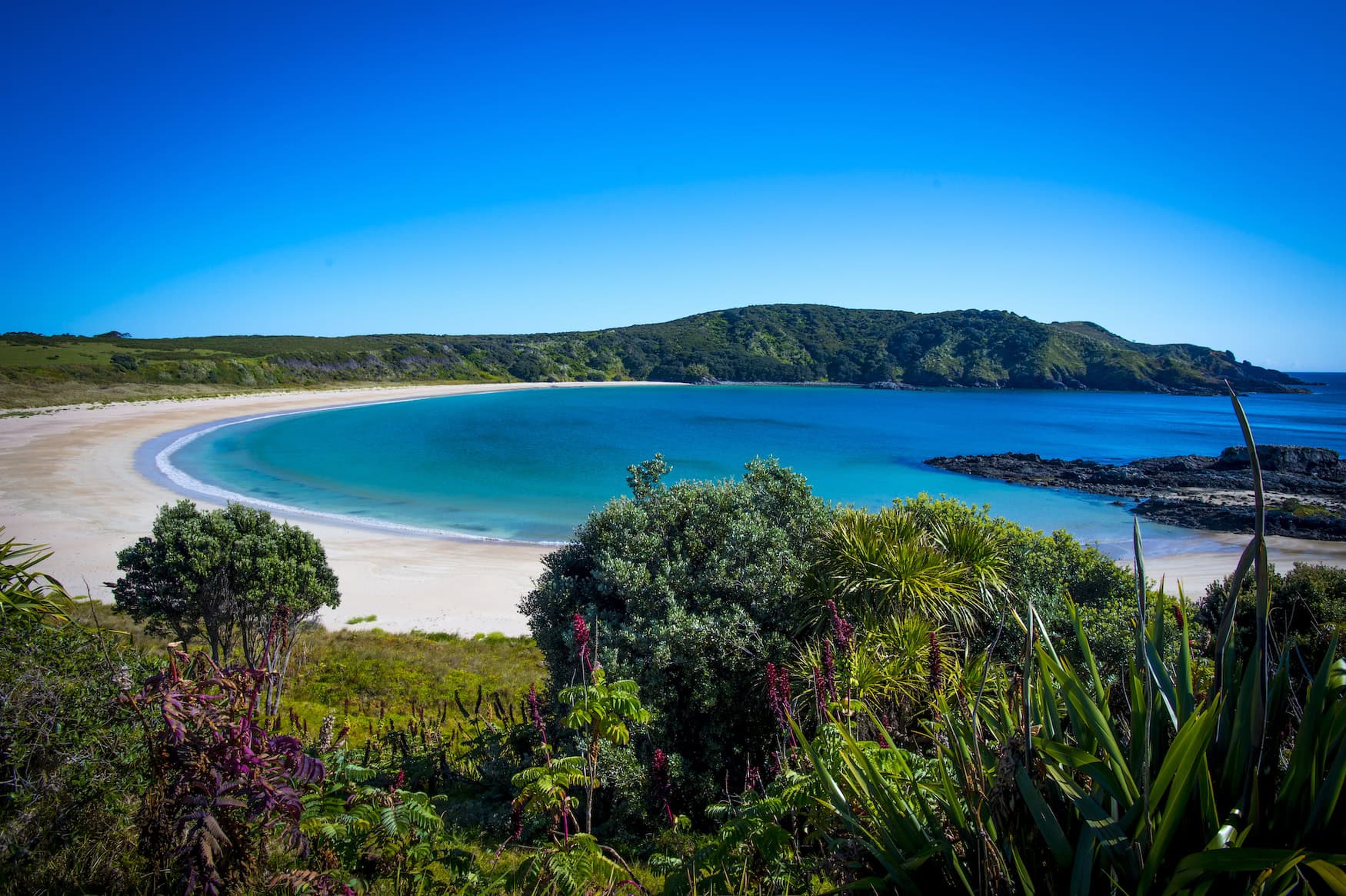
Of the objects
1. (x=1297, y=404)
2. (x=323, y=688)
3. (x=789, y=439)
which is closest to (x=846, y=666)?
(x=323, y=688)

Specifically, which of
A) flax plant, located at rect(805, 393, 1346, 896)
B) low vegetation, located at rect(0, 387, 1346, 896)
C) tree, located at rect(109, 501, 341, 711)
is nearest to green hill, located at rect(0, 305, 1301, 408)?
tree, located at rect(109, 501, 341, 711)

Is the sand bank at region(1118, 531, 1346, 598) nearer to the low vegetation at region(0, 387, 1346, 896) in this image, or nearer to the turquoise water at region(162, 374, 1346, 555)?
the turquoise water at region(162, 374, 1346, 555)

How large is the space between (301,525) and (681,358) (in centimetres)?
15314

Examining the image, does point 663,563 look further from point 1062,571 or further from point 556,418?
point 556,418

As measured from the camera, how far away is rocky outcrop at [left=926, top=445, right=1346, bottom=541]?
103ft

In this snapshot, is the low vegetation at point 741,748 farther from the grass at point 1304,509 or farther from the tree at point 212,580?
the grass at point 1304,509

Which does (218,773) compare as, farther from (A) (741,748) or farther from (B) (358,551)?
(B) (358,551)

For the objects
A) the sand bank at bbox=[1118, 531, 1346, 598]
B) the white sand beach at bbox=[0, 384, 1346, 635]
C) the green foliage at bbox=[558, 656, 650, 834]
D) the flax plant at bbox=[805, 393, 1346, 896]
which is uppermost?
the flax plant at bbox=[805, 393, 1346, 896]

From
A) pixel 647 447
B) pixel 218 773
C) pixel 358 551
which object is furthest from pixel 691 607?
pixel 647 447

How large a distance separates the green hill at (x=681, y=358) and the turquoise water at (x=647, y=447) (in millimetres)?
25940

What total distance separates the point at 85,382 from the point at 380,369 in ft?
164

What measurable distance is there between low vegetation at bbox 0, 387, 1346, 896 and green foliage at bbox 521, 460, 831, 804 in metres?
0.04

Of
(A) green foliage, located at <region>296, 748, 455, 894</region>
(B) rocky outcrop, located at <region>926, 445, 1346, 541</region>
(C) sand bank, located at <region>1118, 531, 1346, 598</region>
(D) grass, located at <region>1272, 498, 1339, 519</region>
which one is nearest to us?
(A) green foliage, located at <region>296, 748, 455, 894</region>

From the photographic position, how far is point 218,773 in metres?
2.11
